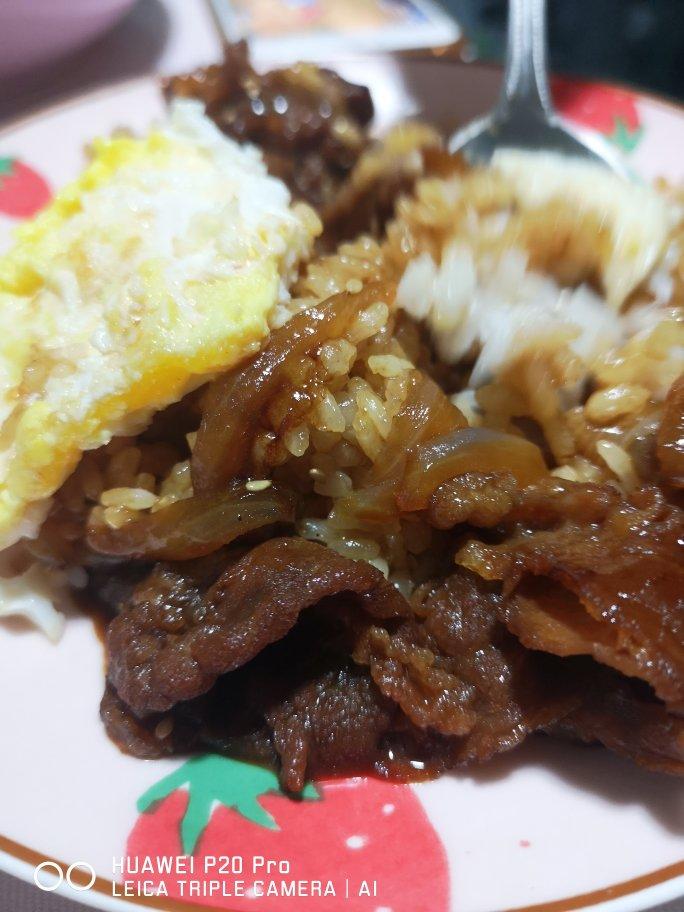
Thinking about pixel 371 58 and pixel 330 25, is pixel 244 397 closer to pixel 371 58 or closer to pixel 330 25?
pixel 371 58

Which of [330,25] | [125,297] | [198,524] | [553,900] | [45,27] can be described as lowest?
[553,900]

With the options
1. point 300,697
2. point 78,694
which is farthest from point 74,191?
point 300,697

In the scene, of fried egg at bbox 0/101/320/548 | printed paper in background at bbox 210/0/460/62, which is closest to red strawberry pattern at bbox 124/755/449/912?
fried egg at bbox 0/101/320/548

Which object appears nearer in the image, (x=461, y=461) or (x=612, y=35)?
(x=461, y=461)

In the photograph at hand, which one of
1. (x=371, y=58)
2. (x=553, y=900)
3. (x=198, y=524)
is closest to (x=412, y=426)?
(x=198, y=524)

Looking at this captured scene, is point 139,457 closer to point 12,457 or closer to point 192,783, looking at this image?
point 12,457

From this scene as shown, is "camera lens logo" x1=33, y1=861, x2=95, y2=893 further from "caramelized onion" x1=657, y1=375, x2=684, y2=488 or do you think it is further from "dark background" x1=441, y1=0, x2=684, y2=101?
"dark background" x1=441, y1=0, x2=684, y2=101

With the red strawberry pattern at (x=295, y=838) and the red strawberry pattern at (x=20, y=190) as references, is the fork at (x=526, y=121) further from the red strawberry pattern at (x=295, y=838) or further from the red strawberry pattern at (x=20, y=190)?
the red strawberry pattern at (x=295, y=838)
